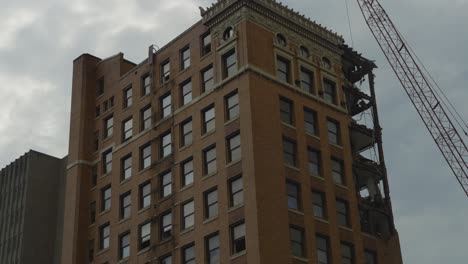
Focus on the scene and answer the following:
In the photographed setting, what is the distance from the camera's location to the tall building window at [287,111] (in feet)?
260

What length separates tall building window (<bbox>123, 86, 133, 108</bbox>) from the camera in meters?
92.9

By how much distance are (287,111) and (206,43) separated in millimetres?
11514

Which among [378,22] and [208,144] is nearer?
[208,144]

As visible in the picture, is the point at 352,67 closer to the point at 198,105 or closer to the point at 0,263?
the point at 198,105

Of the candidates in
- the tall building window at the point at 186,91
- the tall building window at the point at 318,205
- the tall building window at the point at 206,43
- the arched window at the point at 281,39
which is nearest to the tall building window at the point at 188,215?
the tall building window at the point at 318,205

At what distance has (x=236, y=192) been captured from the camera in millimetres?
74125

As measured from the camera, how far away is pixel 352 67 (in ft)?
310

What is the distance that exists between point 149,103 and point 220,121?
13.5 metres

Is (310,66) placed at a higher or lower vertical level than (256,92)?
higher

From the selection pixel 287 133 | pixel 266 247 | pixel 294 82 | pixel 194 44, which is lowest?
pixel 266 247

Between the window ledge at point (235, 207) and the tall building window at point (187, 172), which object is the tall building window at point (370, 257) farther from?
the tall building window at point (187, 172)

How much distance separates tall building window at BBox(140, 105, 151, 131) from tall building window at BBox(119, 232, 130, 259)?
11285 millimetres

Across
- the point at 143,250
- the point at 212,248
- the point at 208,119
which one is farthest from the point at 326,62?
the point at 143,250

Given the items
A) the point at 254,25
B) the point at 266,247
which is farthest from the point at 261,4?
the point at 266,247
